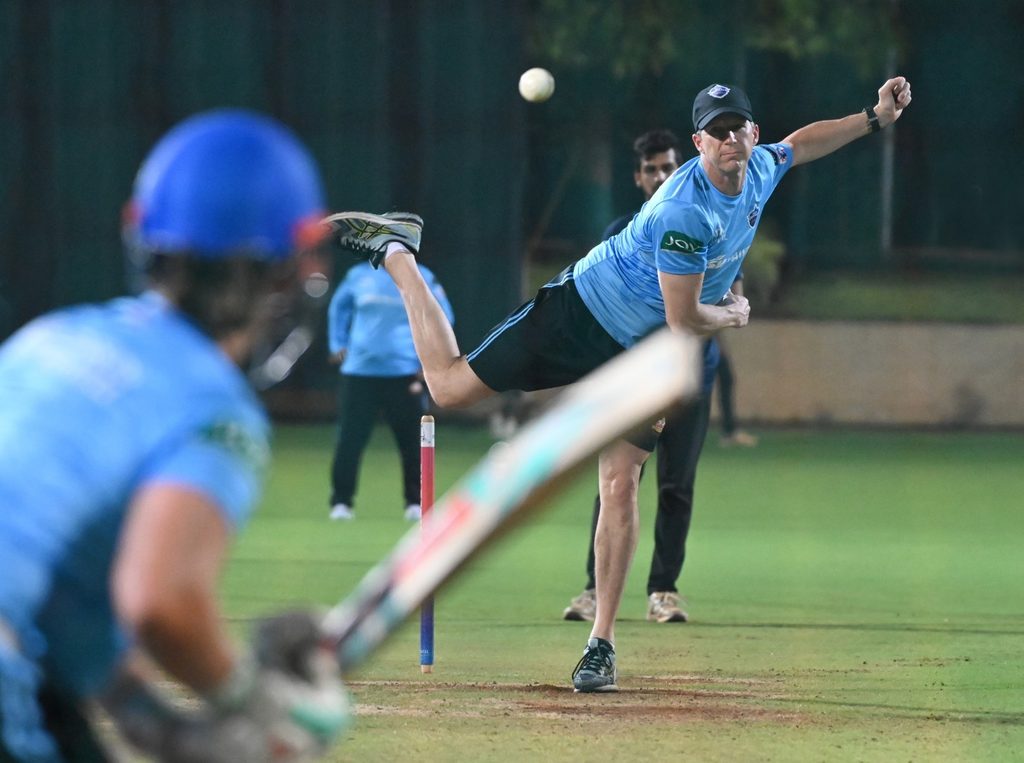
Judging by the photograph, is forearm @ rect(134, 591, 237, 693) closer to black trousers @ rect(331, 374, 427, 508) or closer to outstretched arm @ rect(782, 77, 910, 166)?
outstretched arm @ rect(782, 77, 910, 166)

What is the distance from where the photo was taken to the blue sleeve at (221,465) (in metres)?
2.52

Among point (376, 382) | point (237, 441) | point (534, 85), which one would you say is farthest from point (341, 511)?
point (237, 441)

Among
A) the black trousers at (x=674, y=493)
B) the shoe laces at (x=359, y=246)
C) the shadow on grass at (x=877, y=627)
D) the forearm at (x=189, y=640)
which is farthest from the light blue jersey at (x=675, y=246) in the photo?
the forearm at (x=189, y=640)

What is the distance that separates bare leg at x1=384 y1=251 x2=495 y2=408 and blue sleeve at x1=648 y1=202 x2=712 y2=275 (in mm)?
1096

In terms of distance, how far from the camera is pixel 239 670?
8.51 feet

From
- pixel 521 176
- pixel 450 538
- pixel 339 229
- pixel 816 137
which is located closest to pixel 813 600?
pixel 816 137

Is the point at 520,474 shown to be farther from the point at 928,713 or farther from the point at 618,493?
the point at 618,493

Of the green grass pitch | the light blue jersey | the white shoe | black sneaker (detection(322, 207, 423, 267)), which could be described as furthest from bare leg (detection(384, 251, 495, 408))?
the white shoe

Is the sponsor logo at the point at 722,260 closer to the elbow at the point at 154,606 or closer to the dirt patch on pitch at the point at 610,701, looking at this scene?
the dirt patch on pitch at the point at 610,701

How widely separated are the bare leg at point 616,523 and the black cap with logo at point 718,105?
4.37 feet

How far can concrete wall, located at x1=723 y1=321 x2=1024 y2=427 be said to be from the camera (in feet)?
79.8

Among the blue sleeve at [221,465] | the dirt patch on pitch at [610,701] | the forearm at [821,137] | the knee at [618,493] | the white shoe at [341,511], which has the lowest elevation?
the white shoe at [341,511]

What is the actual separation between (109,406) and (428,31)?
20.5m

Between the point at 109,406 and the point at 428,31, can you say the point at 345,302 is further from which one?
the point at 109,406
